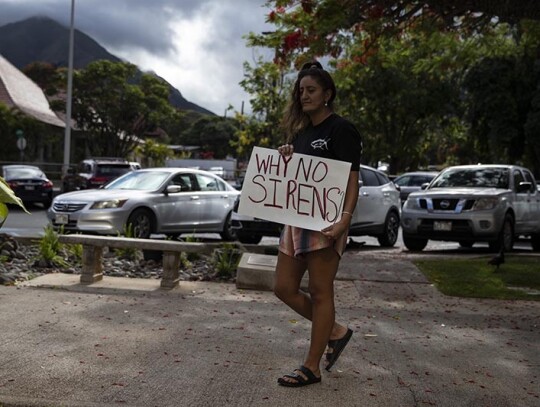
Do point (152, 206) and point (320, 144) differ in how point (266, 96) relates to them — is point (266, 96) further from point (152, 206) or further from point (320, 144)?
point (320, 144)

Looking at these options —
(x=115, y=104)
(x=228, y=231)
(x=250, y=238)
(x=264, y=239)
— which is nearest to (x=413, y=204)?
(x=250, y=238)

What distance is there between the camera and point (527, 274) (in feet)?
38.0

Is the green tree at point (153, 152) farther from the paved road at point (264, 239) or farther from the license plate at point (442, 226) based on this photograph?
the license plate at point (442, 226)

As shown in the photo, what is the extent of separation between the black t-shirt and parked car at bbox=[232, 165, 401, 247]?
9129 mm

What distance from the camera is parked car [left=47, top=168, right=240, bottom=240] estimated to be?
1396 centimetres

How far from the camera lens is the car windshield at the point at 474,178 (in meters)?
15.3

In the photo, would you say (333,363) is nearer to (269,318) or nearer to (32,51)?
(269,318)

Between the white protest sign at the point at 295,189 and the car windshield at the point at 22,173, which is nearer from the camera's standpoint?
the white protest sign at the point at 295,189

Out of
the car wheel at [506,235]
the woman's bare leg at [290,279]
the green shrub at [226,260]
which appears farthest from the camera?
the car wheel at [506,235]

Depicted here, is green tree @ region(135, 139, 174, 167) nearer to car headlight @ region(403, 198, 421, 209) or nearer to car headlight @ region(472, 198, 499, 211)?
car headlight @ region(403, 198, 421, 209)

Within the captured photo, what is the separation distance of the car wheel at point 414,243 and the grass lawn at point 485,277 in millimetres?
1977

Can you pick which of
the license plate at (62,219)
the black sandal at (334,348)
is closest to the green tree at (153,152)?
the license plate at (62,219)

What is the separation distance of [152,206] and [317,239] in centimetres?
1000

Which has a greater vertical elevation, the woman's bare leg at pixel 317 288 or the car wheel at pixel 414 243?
the woman's bare leg at pixel 317 288
